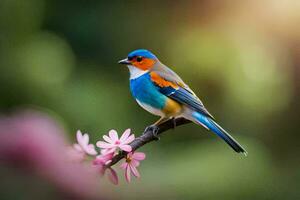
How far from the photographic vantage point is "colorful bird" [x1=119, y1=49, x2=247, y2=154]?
1.72 meters

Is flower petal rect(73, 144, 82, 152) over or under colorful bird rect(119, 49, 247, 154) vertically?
under

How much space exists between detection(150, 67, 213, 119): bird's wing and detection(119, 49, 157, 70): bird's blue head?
42 mm

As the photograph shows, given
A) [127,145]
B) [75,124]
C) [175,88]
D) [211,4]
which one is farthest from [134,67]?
[211,4]

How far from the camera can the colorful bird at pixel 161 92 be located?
1.72 m


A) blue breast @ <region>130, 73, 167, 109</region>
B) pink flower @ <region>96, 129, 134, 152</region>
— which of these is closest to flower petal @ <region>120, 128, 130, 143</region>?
pink flower @ <region>96, 129, 134, 152</region>

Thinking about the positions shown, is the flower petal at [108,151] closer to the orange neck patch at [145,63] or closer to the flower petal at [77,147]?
the flower petal at [77,147]

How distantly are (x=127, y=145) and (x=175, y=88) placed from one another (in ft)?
2.33

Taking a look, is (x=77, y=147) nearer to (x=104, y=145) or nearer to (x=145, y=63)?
(x=104, y=145)

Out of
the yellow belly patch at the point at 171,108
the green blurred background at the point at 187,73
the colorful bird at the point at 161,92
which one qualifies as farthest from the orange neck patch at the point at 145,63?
the green blurred background at the point at 187,73

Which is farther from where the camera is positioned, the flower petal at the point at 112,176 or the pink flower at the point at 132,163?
the pink flower at the point at 132,163

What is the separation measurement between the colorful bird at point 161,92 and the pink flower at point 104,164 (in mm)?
520

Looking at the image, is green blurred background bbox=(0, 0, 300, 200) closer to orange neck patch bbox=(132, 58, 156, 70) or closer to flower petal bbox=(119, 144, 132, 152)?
orange neck patch bbox=(132, 58, 156, 70)

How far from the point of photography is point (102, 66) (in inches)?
256

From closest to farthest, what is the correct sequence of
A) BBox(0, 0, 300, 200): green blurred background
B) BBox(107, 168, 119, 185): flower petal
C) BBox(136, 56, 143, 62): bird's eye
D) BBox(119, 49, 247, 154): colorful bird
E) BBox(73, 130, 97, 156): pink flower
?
BBox(107, 168, 119, 185): flower petal < BBox(73, 130, 97, 156): pink flower < BBox(119, 49, 247, 154): colorful bird < BBox(136, 56, 143, 62): bird's eye < BBox(0, 0, 300, 200): green blurred background
